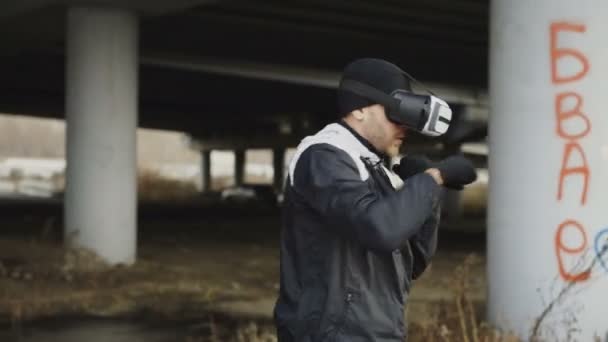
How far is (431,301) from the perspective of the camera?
10180 mm

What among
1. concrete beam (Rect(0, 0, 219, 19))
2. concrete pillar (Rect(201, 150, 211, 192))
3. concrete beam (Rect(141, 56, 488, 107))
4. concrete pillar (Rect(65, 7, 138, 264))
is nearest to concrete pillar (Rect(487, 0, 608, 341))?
concrete beam (Rect(0, 0, 219, 19))

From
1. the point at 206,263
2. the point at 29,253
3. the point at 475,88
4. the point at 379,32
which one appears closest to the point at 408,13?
the point at 379,32

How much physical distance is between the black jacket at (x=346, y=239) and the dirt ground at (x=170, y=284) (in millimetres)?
2948

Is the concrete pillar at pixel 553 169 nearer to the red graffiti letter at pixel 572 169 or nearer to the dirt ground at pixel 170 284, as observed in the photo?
the red graffiti letter at pixel 572 169

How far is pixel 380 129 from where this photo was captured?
273 centimetres

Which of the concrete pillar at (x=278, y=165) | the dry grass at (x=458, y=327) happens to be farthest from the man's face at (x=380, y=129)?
the concrete pillar at (x=278, y=165)

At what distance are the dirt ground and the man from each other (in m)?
2.96

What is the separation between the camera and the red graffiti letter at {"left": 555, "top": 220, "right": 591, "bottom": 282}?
6262 mm

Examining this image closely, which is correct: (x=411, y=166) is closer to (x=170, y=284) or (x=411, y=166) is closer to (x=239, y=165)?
(x=170, y=284)

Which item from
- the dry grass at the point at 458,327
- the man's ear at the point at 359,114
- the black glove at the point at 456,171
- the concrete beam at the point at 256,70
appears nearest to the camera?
the black glove at the point at 456,171

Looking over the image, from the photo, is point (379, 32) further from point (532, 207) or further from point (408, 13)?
point (532, 207)

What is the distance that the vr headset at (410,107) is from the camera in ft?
8.65

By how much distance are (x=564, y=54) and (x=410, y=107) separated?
4213 mm

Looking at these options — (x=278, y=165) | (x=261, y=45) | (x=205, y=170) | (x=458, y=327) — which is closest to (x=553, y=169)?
(x=458, y=327)
